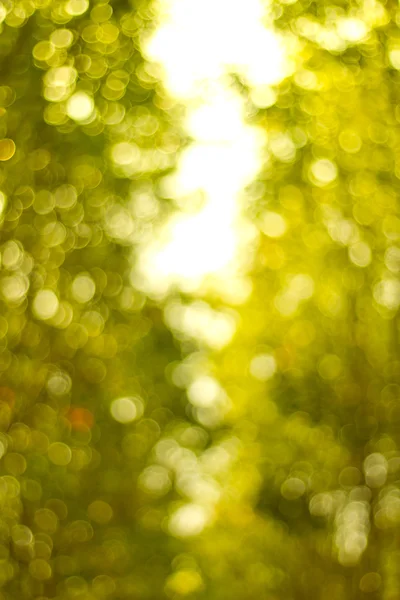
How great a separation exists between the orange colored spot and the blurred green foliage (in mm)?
14

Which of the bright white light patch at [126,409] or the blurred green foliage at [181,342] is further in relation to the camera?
the bright white light patch at [126,409]

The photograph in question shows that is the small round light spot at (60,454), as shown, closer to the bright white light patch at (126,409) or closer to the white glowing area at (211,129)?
the bright white light patch at (126,409)

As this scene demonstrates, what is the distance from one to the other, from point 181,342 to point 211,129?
3.78 feet

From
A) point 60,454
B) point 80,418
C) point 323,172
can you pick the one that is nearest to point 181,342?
point 80,418

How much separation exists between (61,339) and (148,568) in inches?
44.7

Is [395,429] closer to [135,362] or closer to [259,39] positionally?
[135,362]

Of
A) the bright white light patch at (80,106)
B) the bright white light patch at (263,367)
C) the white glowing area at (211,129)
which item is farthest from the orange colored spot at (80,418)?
the bright white light patch at (80,106)

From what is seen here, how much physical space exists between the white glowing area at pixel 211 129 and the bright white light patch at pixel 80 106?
30 cm

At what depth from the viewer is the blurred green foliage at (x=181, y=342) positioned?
9.16ft

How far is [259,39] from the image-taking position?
2740 millimetres

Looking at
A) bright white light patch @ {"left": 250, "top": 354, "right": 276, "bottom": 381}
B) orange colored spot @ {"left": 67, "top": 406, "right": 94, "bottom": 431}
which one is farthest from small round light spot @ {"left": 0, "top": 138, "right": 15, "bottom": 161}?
bright white light patch @ {"left": 250, "top": 354, "right": 276, "bottom": 381}

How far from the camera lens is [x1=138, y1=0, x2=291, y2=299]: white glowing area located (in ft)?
9.08

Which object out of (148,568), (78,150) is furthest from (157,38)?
(148,568)

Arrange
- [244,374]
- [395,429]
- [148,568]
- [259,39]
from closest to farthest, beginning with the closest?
[259,39]
[395,429]
[148,568]
[244,374]
